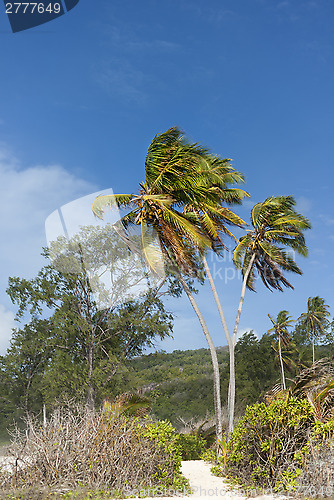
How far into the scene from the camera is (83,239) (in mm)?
22766

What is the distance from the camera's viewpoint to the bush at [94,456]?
23.0ft

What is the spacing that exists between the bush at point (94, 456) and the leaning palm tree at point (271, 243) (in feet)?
31.0

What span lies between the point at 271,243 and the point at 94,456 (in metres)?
12.6

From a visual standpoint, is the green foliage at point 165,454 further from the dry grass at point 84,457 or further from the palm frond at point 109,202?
the palm frond at point 109,202

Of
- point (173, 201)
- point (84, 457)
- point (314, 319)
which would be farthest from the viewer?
point (314, 319)

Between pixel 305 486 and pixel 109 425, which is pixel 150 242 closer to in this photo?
pixel 109 425

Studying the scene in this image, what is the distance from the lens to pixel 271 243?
1794cm

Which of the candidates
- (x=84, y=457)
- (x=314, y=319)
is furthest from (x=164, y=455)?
(x=314, y=319)

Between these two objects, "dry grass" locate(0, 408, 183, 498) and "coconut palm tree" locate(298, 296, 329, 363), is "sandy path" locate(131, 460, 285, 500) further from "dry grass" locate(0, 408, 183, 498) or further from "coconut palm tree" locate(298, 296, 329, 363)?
"coconut palm tree" locate(298, 296, 329, 363)

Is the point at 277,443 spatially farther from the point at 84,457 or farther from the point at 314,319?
the point at 314,319

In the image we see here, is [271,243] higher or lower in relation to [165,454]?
higher

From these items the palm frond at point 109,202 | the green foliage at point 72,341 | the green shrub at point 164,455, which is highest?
the palm frond at point 109,202

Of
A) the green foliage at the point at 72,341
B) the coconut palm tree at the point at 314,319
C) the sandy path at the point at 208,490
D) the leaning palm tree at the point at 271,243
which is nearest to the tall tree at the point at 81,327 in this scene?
the green foliage at the point at 72,341

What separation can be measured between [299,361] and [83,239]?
3022 cm
